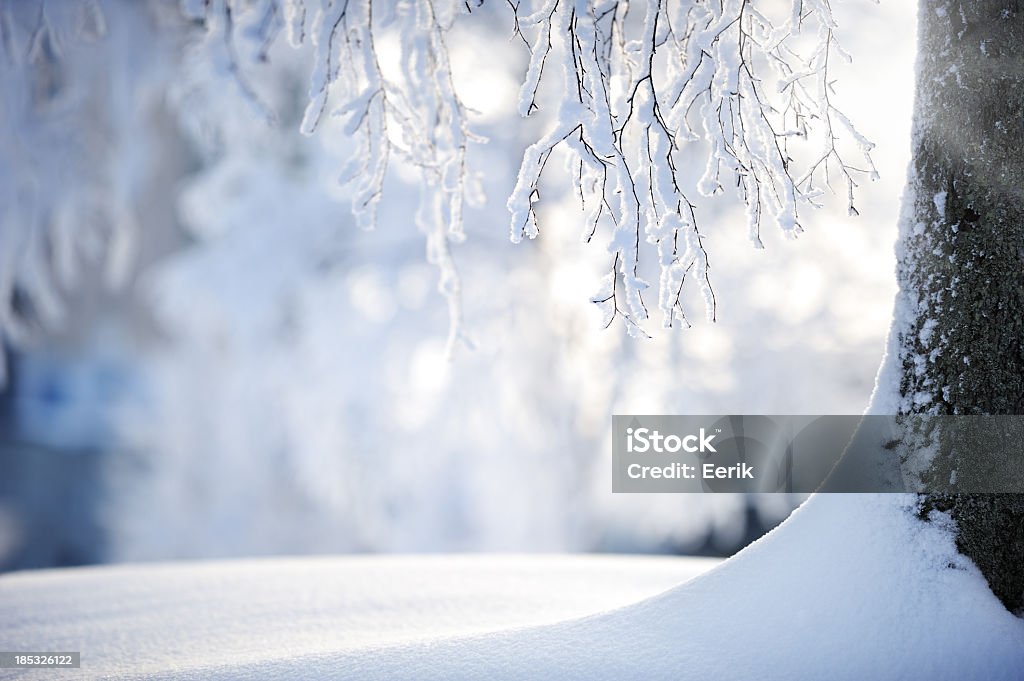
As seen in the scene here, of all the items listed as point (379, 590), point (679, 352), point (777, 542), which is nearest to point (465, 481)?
point (679, 352)

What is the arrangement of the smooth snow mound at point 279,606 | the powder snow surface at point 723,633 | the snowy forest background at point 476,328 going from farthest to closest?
1. the snowy forest background at point 476,328
2. the smooth snow mound at point 279,606
3. the powder snow surface at point 723,633

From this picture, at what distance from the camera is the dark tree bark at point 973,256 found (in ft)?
7.08

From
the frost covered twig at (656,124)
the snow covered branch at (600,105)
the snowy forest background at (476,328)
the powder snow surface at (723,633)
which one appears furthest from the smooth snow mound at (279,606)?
the snowy forest background at (476,328)

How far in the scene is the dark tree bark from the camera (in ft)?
7.08

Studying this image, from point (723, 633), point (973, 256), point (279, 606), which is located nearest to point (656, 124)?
point (973, 256)

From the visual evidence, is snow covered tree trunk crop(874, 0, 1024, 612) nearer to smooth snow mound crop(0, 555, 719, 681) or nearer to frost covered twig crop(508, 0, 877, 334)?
frost covered twig crop(508, 0, 877, 334)

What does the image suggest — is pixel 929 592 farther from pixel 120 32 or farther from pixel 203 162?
pixel 203 162

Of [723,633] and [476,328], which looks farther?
[476,328]

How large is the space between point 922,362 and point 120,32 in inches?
260

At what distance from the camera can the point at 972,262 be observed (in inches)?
87.2

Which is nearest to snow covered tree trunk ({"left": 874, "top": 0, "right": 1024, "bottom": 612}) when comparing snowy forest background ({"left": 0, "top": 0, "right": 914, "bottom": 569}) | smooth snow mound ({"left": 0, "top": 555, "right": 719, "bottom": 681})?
smooth snow mound ({"left": 0, "top": 555, "right": 719, "bottom": 681})

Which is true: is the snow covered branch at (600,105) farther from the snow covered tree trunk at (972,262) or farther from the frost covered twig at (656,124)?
the snow covered tree trunk at (972,262)

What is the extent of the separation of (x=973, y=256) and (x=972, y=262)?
2 centimetres

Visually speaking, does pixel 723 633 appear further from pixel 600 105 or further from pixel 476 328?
pixel 476 328
